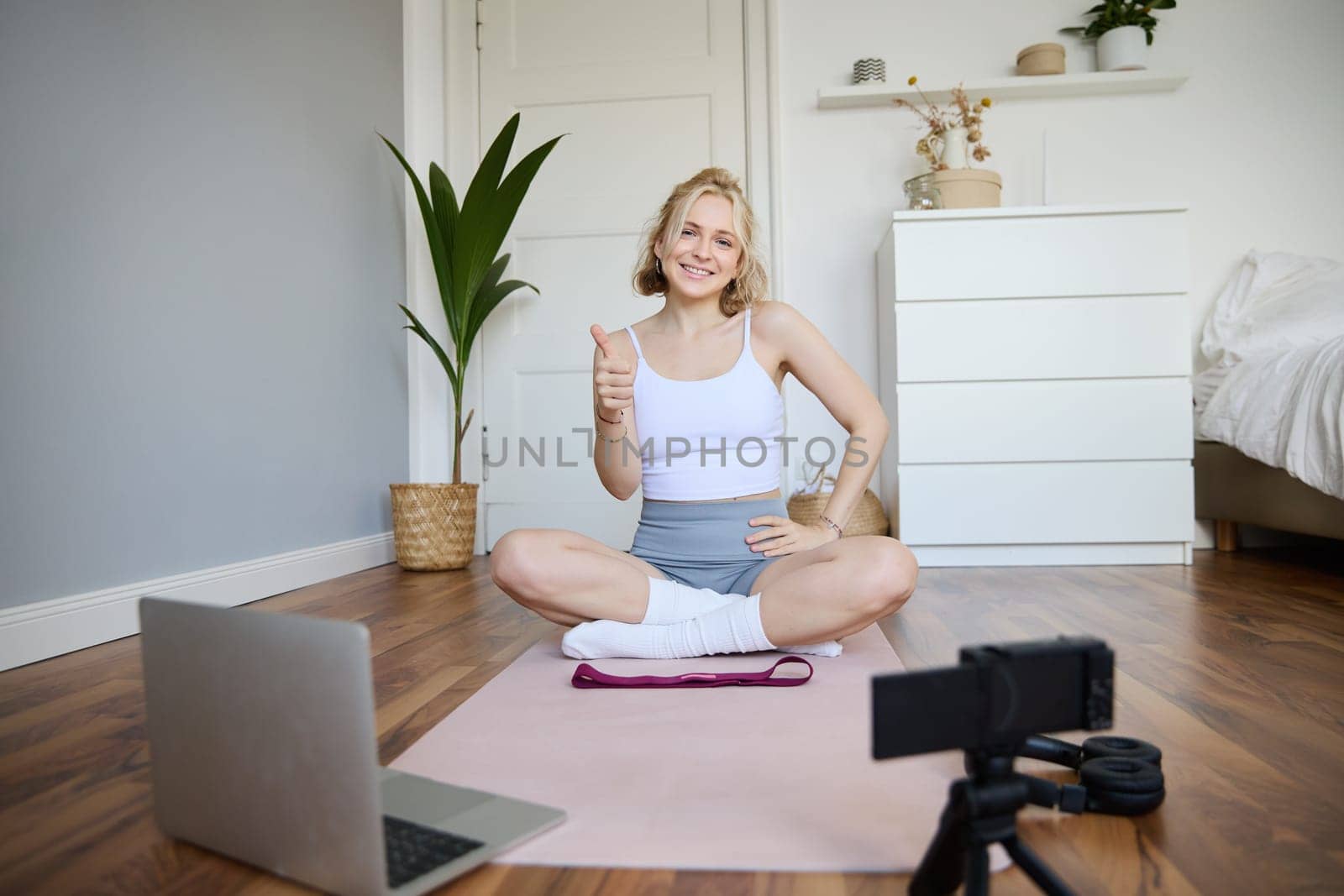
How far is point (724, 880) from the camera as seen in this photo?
77 cm

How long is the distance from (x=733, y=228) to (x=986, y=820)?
1.32 meters

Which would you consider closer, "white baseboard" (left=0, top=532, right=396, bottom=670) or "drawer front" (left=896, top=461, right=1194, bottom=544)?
"white baseboard" (left=0, top=532, right=396, bottom=670)

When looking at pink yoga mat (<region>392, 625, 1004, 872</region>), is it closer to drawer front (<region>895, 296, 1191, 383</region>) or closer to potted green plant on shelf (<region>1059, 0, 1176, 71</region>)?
drawer front (<region>895, 296, 1191, 383</region>)

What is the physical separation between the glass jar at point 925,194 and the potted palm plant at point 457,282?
1.19 meters

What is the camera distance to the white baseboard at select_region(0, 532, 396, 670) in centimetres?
166

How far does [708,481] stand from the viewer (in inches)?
67.0

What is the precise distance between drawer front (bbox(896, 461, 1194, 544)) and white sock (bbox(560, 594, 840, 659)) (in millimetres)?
1463

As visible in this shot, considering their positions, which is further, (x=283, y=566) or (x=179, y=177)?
(x=283, y=566)

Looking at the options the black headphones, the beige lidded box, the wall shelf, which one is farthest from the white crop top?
the beige lidded box

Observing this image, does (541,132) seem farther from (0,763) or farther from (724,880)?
(724,880)

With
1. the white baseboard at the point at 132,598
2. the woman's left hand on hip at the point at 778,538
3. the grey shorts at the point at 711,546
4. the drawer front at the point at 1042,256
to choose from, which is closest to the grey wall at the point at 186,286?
the white baseboard at the point at 132,598

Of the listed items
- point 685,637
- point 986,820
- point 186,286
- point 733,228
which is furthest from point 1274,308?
point 186,286

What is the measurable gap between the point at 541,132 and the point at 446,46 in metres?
0.50

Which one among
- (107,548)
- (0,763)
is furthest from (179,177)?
(0,763)
